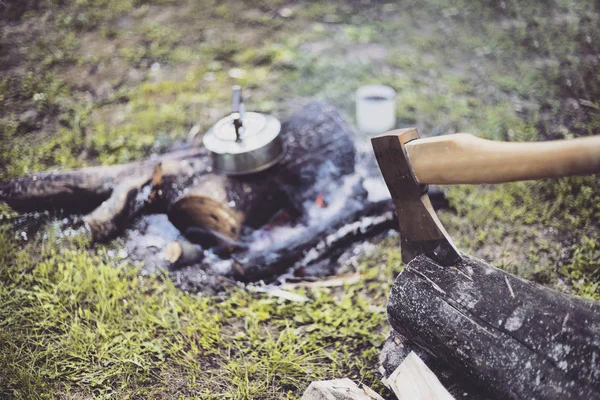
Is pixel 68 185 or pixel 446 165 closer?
pixel 446 165

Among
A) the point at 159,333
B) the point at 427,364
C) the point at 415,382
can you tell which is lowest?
the point at 159,333

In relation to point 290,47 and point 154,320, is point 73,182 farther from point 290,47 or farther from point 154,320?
point 290,47

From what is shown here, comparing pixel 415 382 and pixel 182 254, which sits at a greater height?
pixel 415 382

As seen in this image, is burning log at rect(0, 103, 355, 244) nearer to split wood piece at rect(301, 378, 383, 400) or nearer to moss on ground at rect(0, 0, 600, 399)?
moss on ground at rect(0, 0, 600, 399)

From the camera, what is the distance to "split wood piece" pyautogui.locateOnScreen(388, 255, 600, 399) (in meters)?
1.89

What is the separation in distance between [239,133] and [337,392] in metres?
1.98

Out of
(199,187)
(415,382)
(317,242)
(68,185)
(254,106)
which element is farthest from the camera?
(254,106)

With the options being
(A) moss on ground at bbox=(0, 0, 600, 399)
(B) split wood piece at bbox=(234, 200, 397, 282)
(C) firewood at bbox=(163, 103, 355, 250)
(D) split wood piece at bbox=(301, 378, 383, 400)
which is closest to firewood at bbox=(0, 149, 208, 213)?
(A) moss on ground at bbox=(0, 0, 600, 399)

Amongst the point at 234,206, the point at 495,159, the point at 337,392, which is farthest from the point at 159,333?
the point at 495,159

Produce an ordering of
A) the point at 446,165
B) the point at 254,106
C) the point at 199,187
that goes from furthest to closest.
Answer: the point at 254,106
the point at 199,187
the point at 446,165

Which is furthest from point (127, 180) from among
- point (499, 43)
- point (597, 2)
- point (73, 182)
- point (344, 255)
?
point (597, 2)

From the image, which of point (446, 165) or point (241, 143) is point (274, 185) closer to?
point (241, 143)

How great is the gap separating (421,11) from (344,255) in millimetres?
5465

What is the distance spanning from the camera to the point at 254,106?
5.36 metres
